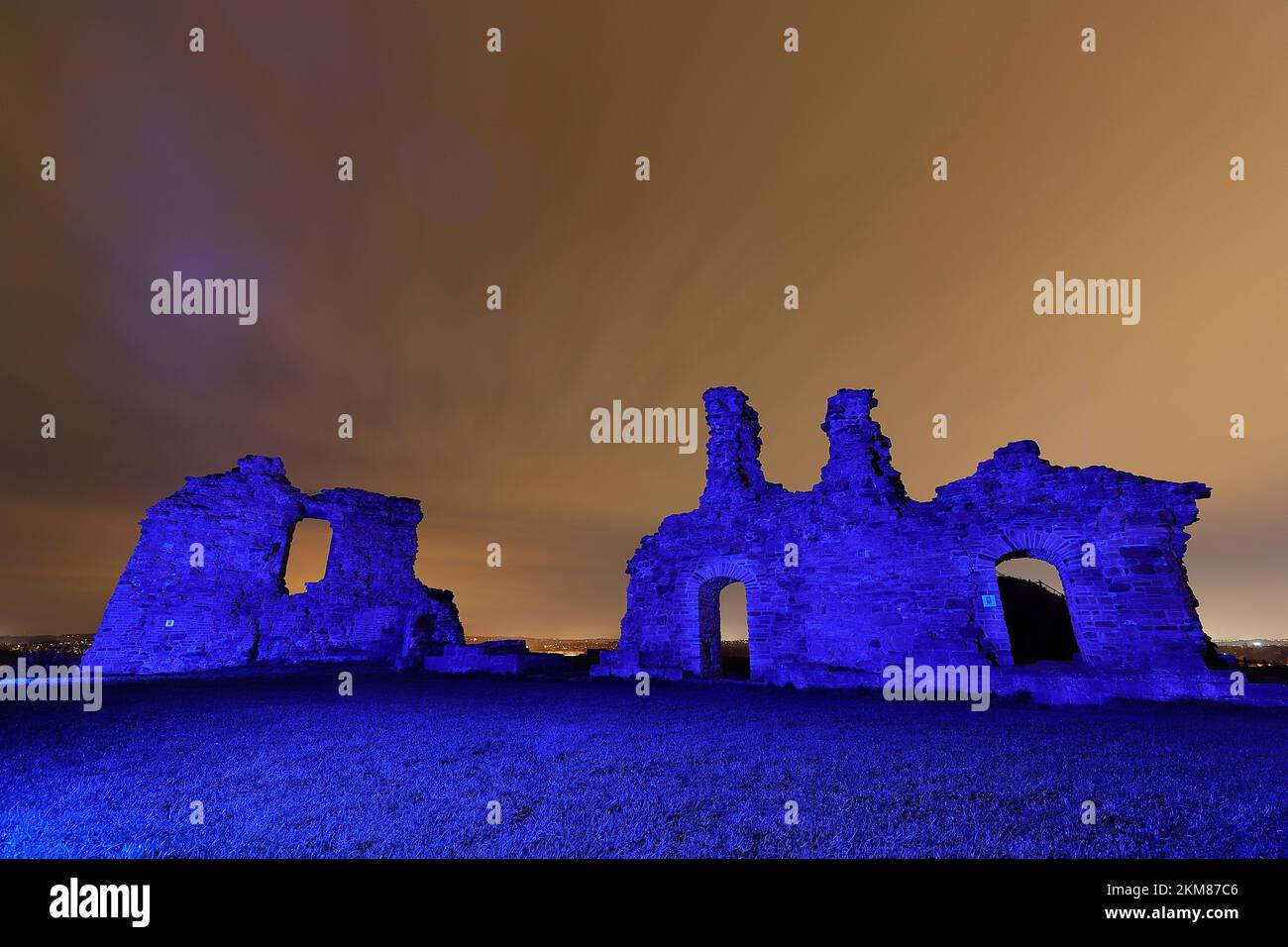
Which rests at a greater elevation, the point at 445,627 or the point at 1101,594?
the point at 1101,594

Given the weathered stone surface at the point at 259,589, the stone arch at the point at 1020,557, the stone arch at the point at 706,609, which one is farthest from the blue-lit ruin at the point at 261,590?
the stone arch at the point at 1020,557

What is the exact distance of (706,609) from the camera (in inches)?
523

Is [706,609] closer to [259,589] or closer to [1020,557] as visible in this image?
[1020,557]

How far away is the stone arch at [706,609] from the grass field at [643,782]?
17.5 ft

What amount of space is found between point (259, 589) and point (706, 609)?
49.7 ft

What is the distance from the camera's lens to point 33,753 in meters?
4.88

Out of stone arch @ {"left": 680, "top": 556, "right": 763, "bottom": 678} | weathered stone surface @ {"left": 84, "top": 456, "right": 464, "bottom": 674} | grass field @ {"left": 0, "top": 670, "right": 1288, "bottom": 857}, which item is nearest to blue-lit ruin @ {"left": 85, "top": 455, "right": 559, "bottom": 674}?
weathered stone surface @ {"left": 84, "top": 456, "right": 464, "bottom": 674}

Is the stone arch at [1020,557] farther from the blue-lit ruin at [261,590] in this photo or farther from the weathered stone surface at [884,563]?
the blue-lit ruin at [261,590]

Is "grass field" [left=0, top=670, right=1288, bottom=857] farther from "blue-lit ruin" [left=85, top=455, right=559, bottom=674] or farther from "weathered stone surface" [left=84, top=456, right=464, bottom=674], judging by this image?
"weathered stone surface" [left=84, top=456, right=464, bottom=674]

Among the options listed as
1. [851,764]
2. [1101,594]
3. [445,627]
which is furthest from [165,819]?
[445,627]

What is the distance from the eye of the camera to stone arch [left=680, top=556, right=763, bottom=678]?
1243 cm

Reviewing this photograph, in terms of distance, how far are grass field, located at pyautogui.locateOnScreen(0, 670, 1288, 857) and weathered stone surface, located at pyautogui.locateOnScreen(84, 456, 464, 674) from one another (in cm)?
1076
